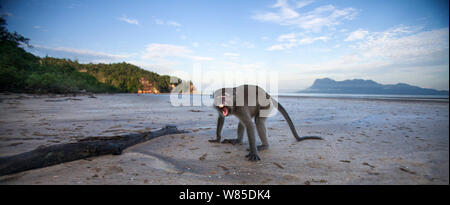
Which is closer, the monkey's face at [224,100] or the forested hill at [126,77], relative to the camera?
the monkey's face at [224,100]

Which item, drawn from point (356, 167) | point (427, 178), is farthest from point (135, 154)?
point (427, 178)

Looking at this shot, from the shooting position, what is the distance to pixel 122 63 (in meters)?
121

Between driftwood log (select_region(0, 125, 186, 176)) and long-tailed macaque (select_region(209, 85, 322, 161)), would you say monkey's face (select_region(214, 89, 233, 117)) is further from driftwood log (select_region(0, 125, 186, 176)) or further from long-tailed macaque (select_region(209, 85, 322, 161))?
driftwood log (select_region(0, 125, 186, 176))

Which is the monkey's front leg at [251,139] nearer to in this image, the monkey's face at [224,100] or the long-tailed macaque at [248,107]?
the long-tailed macaque at [248,107]

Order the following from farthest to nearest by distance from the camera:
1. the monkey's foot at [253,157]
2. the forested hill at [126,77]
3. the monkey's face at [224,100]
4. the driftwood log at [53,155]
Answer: the forested hill at [126,77] → the monkey's face at [224,100] → the monkey's foot at [253,157] → the driftwood log at [53,155]

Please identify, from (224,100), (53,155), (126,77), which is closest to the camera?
(53,155)

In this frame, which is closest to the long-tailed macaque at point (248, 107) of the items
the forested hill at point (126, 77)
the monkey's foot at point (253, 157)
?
the monkey's foot at point (253, 157)

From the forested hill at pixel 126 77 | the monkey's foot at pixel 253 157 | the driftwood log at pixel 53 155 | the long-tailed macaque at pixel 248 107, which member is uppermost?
the forested hill at pixel 126 77

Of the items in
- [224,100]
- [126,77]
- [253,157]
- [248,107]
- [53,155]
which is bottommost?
[253,157]

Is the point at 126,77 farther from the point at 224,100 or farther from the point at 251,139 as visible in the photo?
the point at 251,139

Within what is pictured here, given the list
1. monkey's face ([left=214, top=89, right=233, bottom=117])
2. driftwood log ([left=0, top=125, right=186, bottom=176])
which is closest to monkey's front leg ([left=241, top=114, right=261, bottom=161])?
monkey's face ([left=214, top=89, right=233, bottom=117])

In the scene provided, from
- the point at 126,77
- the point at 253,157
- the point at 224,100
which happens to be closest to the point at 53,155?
the point at 224,100

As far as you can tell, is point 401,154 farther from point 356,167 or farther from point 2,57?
point 2,57

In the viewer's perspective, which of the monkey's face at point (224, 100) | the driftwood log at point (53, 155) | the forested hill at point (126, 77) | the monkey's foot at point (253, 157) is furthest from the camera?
the forested hill at point (126, 77)
